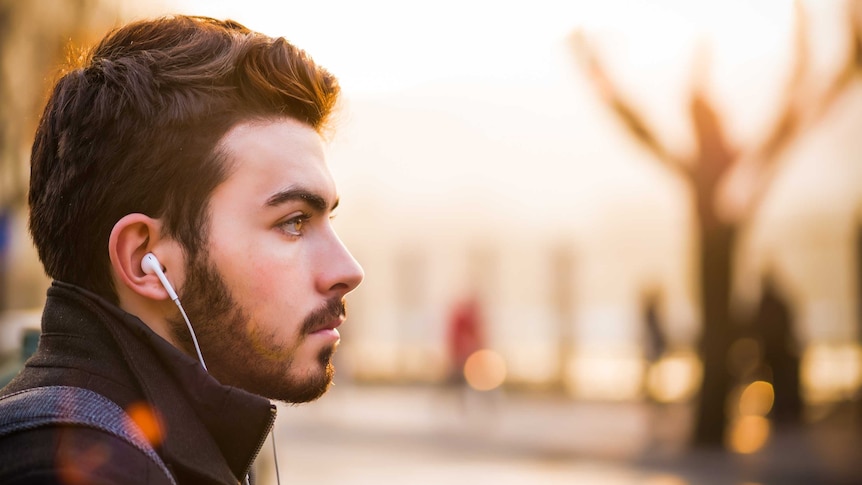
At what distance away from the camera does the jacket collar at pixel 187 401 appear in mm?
1833

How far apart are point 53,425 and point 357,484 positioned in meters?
9.36

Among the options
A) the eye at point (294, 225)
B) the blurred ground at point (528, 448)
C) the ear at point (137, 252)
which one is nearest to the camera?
the ear at point (137, 252)

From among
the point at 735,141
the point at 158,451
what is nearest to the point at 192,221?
the point at 158,451

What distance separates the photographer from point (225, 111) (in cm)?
218

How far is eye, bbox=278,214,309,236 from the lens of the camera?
7.08ft

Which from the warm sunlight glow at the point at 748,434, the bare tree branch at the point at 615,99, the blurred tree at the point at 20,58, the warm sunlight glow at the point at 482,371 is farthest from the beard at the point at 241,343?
the warm sunlight glow at the point at 482,371

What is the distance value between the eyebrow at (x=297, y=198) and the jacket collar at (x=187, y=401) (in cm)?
37

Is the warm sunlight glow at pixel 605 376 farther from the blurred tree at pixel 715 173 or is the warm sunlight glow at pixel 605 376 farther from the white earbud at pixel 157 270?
the white earbud at pixel 157 270

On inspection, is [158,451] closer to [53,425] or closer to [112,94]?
[53,425]

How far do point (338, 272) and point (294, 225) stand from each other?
5.1 inches

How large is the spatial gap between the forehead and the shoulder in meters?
0.62

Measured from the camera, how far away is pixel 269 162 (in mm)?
2154

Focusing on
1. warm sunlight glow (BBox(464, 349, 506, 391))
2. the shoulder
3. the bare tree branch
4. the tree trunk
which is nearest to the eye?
the shoulder

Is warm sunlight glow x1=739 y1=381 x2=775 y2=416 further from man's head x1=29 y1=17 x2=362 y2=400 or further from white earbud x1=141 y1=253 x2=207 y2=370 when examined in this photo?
white earbud x1=141 y1=253 x2=207 y2=370
